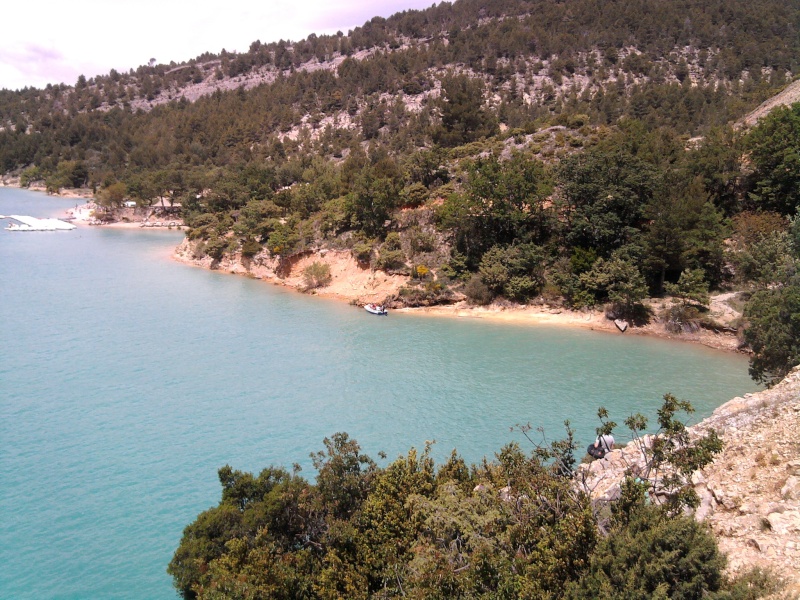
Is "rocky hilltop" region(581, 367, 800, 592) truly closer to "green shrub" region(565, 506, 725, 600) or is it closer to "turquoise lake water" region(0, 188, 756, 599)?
"green shrub" region(565, 506, 725, 600)

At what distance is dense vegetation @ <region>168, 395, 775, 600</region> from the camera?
9.35 meters

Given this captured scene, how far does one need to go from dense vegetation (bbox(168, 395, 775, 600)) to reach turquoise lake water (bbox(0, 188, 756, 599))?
461cm

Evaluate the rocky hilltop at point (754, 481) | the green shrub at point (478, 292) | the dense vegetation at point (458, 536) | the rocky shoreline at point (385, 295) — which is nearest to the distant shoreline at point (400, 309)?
the rocky shoreline at point (385, 295)

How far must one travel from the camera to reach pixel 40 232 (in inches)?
2827

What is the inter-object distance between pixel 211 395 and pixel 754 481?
22.1 m

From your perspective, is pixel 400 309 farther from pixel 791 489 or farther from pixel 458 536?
pixel 791 489

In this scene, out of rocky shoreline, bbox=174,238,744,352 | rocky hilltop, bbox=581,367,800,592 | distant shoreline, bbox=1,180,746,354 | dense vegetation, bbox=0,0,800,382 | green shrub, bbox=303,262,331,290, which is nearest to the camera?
rocky hilltop, bbox=581,367,800,592

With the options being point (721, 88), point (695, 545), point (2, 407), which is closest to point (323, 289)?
point (2, 407)

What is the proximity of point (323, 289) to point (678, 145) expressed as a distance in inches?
1230

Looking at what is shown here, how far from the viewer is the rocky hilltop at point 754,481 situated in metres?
10.3

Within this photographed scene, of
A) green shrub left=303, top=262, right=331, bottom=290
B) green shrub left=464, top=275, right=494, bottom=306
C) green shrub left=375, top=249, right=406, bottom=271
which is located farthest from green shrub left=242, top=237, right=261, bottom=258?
green shrub left=464, top=275, right=494, bottom=306

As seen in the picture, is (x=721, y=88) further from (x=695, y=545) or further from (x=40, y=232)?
(x=40, y=232)

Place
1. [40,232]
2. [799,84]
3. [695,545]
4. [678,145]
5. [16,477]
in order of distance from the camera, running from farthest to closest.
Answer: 1. [40,232]
2. [799,84]
3. [678,145]
4. [16,477]
5. [695,545]

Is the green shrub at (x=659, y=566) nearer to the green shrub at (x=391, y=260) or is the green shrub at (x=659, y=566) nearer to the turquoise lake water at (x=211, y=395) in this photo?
the turquoise lake water at (x=211, y=395)
